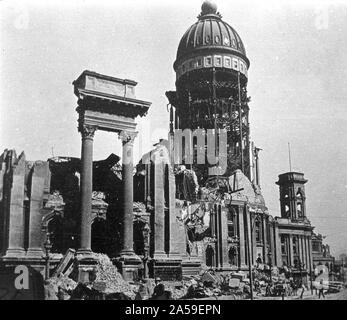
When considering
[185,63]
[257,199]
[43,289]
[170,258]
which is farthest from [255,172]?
[43,289]

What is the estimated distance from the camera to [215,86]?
212 feet

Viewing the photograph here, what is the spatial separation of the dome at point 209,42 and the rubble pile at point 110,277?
39166mm

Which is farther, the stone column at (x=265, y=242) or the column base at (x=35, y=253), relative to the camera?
the stone column at (x=265, y=242)

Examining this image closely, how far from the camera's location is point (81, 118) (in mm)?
34062

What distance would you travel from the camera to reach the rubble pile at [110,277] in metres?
30.2

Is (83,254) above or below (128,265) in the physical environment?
above

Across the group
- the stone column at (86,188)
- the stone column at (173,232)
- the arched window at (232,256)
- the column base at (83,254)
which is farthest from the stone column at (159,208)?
the arched window at (232,256)

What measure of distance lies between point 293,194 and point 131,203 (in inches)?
1847

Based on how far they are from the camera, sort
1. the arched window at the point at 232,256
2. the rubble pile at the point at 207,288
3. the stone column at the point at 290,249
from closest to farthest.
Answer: the rubble pile at the point at 207,288, the arched window at the point at 232,256, the stone column at the point at 290,249

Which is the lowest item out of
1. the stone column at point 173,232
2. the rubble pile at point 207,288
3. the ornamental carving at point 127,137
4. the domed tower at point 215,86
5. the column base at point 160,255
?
the rubble pile at point 207,288

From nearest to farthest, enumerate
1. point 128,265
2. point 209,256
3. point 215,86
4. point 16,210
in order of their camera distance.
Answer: point 16,210 < point 128,265 < point 209,256 < point 215,86

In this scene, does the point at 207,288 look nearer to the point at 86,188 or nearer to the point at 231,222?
the point at 86,188

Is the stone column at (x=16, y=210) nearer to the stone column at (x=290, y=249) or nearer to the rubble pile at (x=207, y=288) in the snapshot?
the rubble pile at (x=207, y=288)

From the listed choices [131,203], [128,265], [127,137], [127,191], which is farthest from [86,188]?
[128,265]
